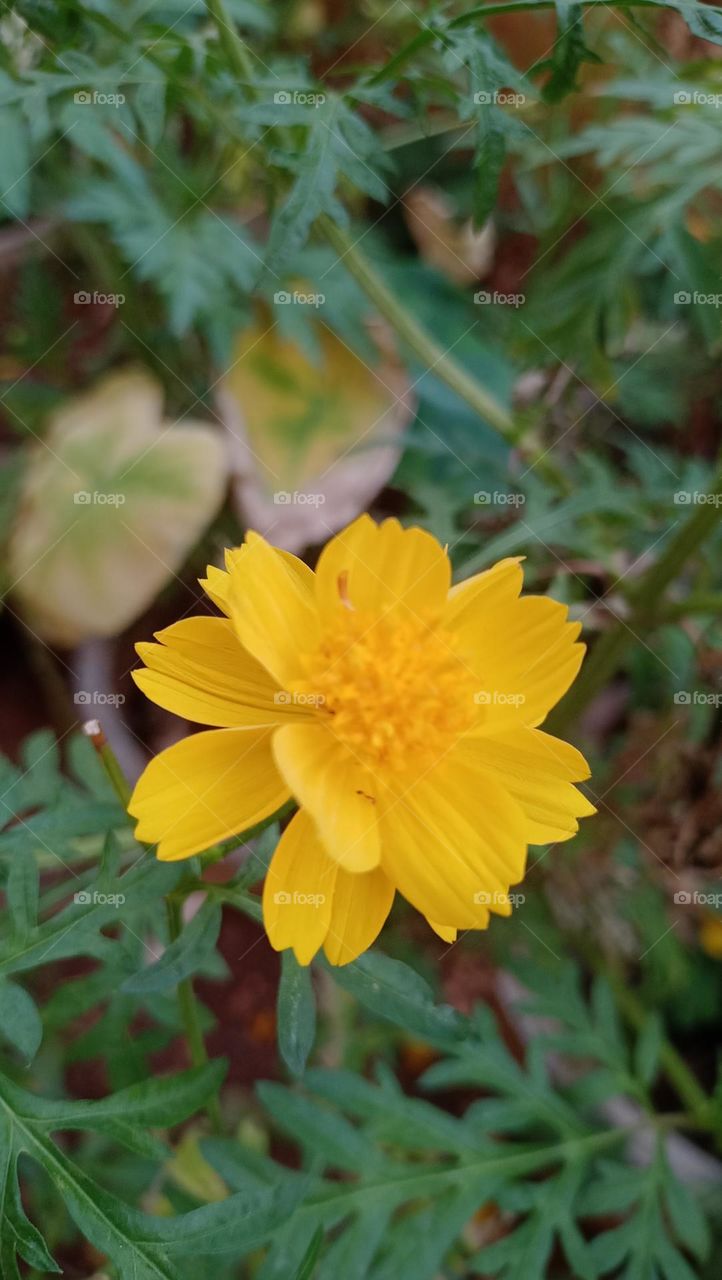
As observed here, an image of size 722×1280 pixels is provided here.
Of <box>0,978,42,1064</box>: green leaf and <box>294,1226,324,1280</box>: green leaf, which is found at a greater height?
<box>0,978,42,1064</box>: green leaf

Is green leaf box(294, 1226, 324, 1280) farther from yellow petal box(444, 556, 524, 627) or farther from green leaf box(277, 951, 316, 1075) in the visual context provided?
yellow petal box(444, 556, 524, 627)

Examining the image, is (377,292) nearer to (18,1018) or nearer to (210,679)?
(210,679)


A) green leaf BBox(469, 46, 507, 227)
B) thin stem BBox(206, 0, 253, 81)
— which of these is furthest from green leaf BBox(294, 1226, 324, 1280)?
thin stem BBox(206, 0, 253, 81)

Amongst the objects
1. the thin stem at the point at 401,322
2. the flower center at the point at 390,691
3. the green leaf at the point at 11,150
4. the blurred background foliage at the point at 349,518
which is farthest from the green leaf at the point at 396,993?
the green leaf at the point at 11,150

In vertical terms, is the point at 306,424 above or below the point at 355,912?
below

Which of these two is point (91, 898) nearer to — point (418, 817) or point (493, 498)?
point (418, 817)

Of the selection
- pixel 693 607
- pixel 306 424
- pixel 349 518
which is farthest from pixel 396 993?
pixel 306 424

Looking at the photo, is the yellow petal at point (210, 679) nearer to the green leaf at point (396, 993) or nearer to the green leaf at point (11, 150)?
the green leaf at point (396, 993)
